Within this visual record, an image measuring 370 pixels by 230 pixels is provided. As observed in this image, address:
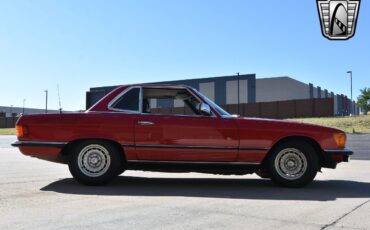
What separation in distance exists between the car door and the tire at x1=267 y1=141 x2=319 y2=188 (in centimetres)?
66

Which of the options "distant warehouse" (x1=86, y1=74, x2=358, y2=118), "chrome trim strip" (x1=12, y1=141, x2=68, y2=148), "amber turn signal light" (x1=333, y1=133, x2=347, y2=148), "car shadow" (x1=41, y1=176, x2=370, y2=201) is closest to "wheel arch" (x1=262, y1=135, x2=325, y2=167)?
"amber turn signal light" (x1=333, y1=133, x2=347, y2=148)

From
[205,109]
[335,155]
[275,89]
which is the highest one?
[275,89]

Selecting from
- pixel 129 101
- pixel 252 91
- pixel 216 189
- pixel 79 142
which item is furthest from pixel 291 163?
pixel 252 91

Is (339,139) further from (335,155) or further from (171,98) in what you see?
(171,98)

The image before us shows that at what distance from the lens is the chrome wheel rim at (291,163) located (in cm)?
754

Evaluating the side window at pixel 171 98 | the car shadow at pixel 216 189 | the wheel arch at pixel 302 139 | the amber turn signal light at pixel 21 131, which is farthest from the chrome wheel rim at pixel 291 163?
the amber turn signal light at pixel 21 131

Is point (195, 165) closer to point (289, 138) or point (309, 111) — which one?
point (289, 138)

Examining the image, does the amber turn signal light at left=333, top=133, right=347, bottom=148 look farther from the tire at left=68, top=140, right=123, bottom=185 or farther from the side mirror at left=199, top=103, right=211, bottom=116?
the tire at left=68, top=140, right=123, bottom=185

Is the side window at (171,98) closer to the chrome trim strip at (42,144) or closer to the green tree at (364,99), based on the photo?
the chrome trim strip at (42,144)

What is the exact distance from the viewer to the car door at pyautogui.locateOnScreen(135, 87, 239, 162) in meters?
7.36
